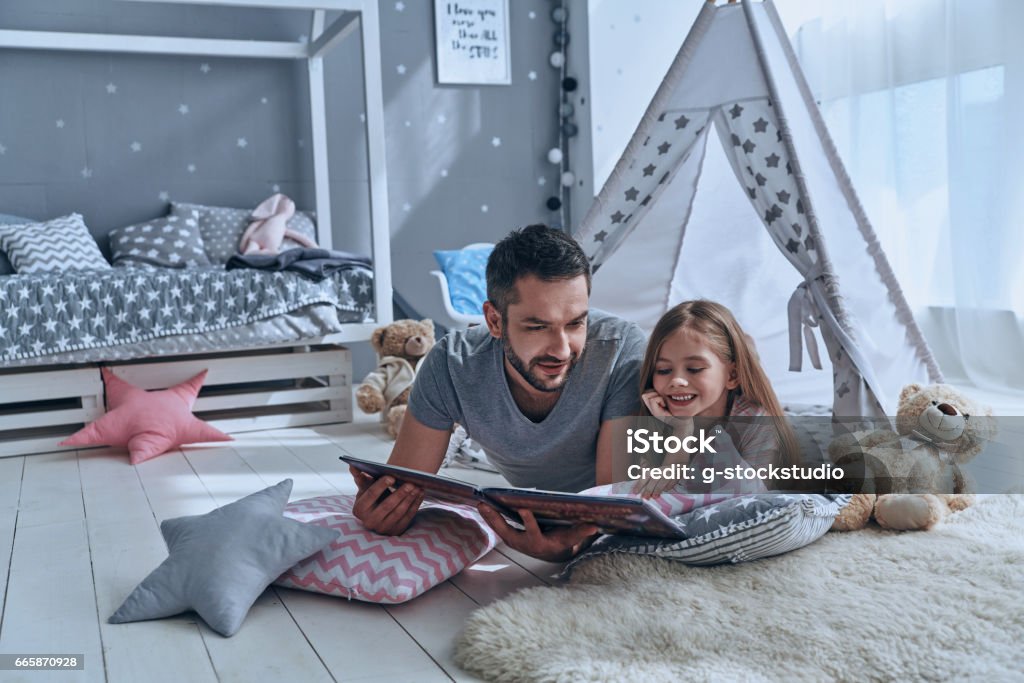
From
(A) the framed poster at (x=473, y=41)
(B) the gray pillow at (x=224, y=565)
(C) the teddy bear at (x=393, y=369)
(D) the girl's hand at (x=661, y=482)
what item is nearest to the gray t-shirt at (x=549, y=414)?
(D) the girl's hand at (x=661, y=482)

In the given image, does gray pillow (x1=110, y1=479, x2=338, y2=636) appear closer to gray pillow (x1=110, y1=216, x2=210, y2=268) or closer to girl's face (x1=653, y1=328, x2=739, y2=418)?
girl's face (x1=653, y1=328, x2=739, y2=418)

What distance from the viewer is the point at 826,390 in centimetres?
305

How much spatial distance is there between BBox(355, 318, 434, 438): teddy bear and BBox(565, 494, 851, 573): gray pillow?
5.40ft

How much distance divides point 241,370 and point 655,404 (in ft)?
7.03

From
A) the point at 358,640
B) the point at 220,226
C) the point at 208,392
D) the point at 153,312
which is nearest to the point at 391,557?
the point at 358,640

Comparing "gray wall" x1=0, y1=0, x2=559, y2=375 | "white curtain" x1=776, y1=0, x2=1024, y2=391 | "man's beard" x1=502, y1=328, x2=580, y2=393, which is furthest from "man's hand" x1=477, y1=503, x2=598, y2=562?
"gray wall" x1=0, y1=0, x2=559, y2=375

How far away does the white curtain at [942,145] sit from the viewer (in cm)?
348

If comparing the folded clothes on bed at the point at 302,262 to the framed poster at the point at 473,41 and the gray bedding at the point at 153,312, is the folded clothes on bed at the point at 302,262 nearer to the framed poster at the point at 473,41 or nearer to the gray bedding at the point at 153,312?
the gray bedding at the point at 153,312

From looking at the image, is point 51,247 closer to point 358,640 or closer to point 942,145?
point 358,640

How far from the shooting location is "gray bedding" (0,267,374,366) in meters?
3.16

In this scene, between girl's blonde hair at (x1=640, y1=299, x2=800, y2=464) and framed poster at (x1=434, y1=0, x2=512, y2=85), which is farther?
framed poster at (x1=434, y1=0, x2=512, y2=85)

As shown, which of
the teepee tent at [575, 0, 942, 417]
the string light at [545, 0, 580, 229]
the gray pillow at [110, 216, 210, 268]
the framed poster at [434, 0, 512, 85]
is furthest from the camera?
the string light at [545, 0, 580, 229]

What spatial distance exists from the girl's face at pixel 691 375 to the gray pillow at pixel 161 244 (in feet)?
8.75

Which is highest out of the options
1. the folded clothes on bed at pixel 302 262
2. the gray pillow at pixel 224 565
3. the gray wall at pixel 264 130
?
the gray wall at pixel 264 130
